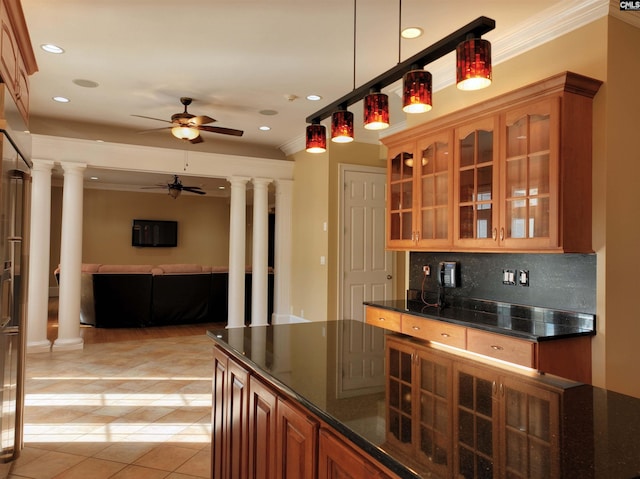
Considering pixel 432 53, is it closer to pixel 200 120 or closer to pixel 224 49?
pixel 224 49

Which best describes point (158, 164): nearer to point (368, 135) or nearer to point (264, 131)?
point (264, 131)

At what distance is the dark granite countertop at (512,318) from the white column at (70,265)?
4052 mm

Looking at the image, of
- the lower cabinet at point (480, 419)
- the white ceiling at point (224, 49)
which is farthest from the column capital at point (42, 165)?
the lower cabinet at point (480, 419)

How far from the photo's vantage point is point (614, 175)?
2.71 m

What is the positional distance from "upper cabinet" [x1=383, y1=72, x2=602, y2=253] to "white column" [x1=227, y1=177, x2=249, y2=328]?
141 inches

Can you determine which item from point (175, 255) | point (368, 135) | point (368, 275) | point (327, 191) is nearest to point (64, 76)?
point (327, 191)

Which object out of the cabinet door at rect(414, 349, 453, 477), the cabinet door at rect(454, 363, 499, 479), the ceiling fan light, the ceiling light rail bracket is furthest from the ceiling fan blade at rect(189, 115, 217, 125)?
the cabinet door at rect(454, 363, 499, 479)

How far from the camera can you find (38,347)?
5.30m

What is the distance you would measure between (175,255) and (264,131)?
20.7 ft

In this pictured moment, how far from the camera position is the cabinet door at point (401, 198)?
Result: 3.82 m

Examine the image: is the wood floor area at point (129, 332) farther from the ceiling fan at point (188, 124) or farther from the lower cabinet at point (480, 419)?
the lower cabinet at point (480, 419)

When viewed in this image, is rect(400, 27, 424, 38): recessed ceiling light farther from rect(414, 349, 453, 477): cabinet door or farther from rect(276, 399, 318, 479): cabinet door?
rect(276, 399, 318, 479): cabinet door

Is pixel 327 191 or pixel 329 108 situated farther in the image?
pixel 327 191

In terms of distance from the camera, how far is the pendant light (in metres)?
1.55
